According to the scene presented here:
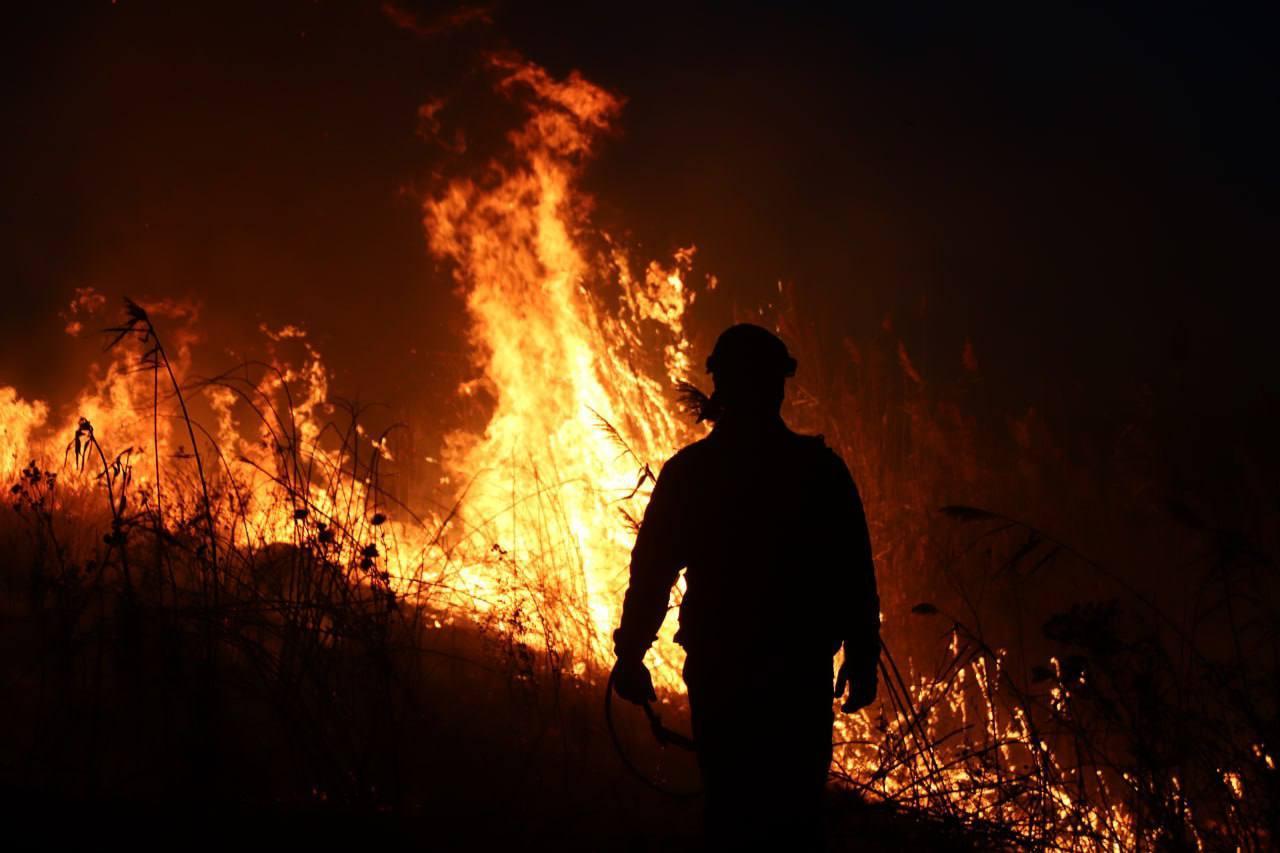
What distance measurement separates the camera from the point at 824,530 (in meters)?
2.74

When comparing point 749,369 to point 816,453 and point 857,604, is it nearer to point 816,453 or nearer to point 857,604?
point 816,453

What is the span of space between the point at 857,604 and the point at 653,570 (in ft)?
1.98

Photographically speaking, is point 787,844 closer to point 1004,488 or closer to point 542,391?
point 542,391

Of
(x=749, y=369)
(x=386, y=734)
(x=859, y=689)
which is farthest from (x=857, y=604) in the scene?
(x=386, y=734)

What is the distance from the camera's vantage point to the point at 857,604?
110 inches

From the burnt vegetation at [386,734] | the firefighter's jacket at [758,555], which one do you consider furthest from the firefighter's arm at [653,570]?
the burnt vegetation at [386,734]

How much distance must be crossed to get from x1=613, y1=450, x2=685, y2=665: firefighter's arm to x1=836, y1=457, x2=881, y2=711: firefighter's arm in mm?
482

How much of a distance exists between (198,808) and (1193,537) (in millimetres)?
7704

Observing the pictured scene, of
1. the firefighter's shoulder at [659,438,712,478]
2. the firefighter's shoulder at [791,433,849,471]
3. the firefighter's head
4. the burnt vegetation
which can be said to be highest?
the firefighter's head

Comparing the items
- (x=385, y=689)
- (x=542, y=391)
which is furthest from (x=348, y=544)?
(x=542, y=391)

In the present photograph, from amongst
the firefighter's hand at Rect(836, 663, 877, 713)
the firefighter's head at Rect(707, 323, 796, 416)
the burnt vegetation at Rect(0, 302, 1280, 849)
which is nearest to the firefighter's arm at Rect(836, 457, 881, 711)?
the firefighter's hand at Rect(836, 663, 877, 713)

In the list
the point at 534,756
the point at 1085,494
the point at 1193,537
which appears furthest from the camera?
the point at 1085,494

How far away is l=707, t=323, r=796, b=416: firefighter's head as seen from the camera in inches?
107

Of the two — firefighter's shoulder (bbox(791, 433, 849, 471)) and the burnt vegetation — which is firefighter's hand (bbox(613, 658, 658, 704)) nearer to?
the burnt vegetation
